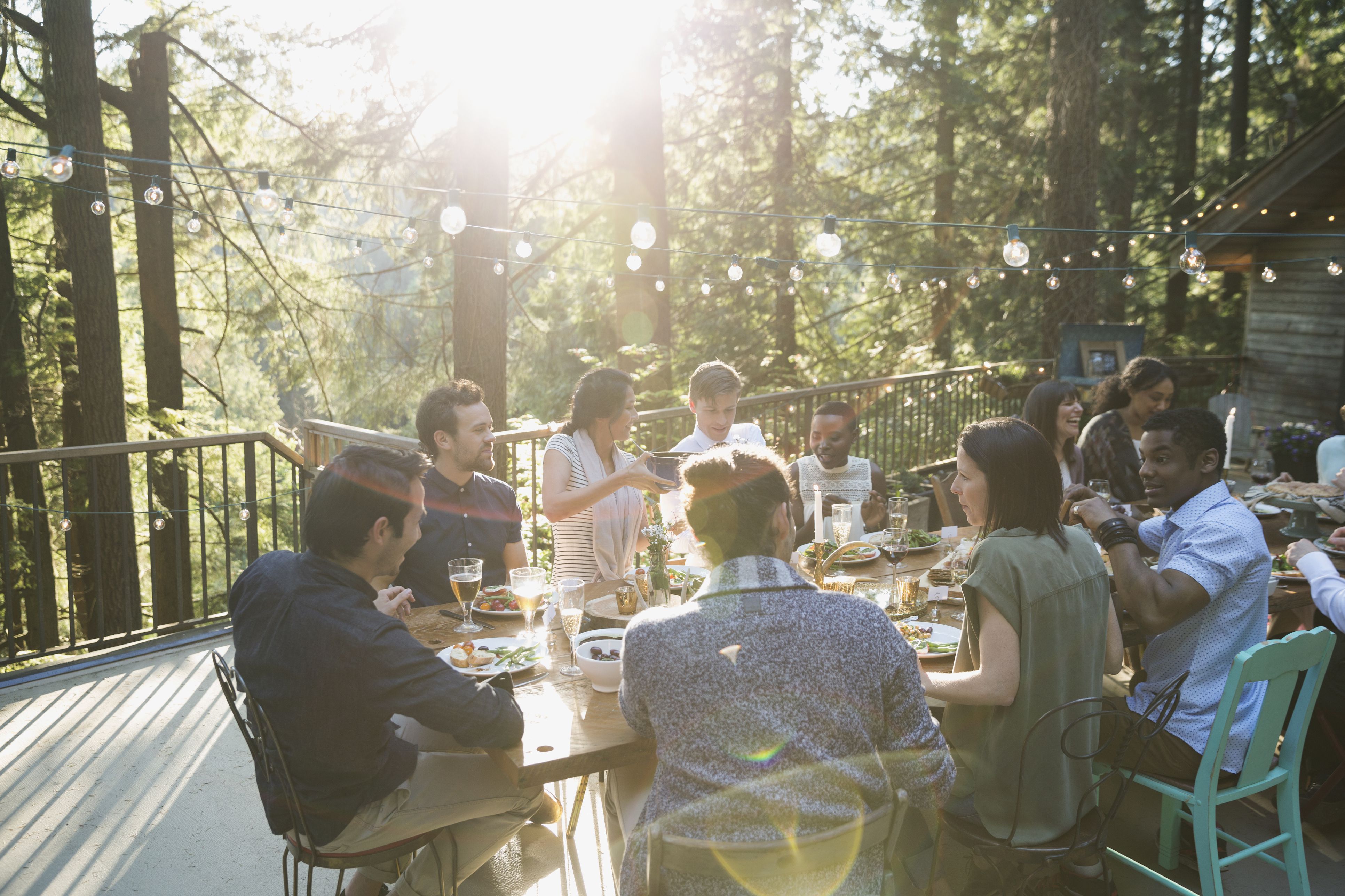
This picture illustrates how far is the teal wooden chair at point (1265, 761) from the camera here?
6.72 feet

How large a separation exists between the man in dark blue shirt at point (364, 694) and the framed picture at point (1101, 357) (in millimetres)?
8622

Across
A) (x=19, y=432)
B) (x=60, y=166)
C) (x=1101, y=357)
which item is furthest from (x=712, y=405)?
(x=19, y=432)

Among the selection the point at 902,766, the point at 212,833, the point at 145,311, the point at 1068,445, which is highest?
the point at 145,311

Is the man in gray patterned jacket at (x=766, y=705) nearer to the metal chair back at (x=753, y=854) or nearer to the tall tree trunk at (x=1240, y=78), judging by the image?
the metal chair back at (x=753, y=854)

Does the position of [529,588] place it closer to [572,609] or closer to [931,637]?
[572,609]

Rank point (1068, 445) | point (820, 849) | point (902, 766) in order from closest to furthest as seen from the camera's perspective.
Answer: point (820, 849)
point (902, 766)
point (1068, 445)

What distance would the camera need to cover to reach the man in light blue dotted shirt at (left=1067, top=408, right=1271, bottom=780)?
230 cm

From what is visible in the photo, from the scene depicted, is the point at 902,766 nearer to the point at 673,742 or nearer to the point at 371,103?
the point at 673,742

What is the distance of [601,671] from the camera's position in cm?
205

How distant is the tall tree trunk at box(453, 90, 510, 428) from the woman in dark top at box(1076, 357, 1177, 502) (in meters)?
4.15

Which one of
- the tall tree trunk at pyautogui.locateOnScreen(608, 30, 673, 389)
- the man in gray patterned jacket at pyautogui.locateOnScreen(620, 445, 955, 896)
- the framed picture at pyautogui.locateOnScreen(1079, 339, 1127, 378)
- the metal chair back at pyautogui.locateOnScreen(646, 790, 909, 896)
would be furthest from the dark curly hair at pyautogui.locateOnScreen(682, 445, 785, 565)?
the framed picture at pyautogui.locateOnScreen(1079, 339, 1127, 378)

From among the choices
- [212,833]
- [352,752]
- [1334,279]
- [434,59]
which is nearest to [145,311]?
[434,59]

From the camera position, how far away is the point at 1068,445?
4.20 meters

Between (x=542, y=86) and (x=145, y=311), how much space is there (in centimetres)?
501
